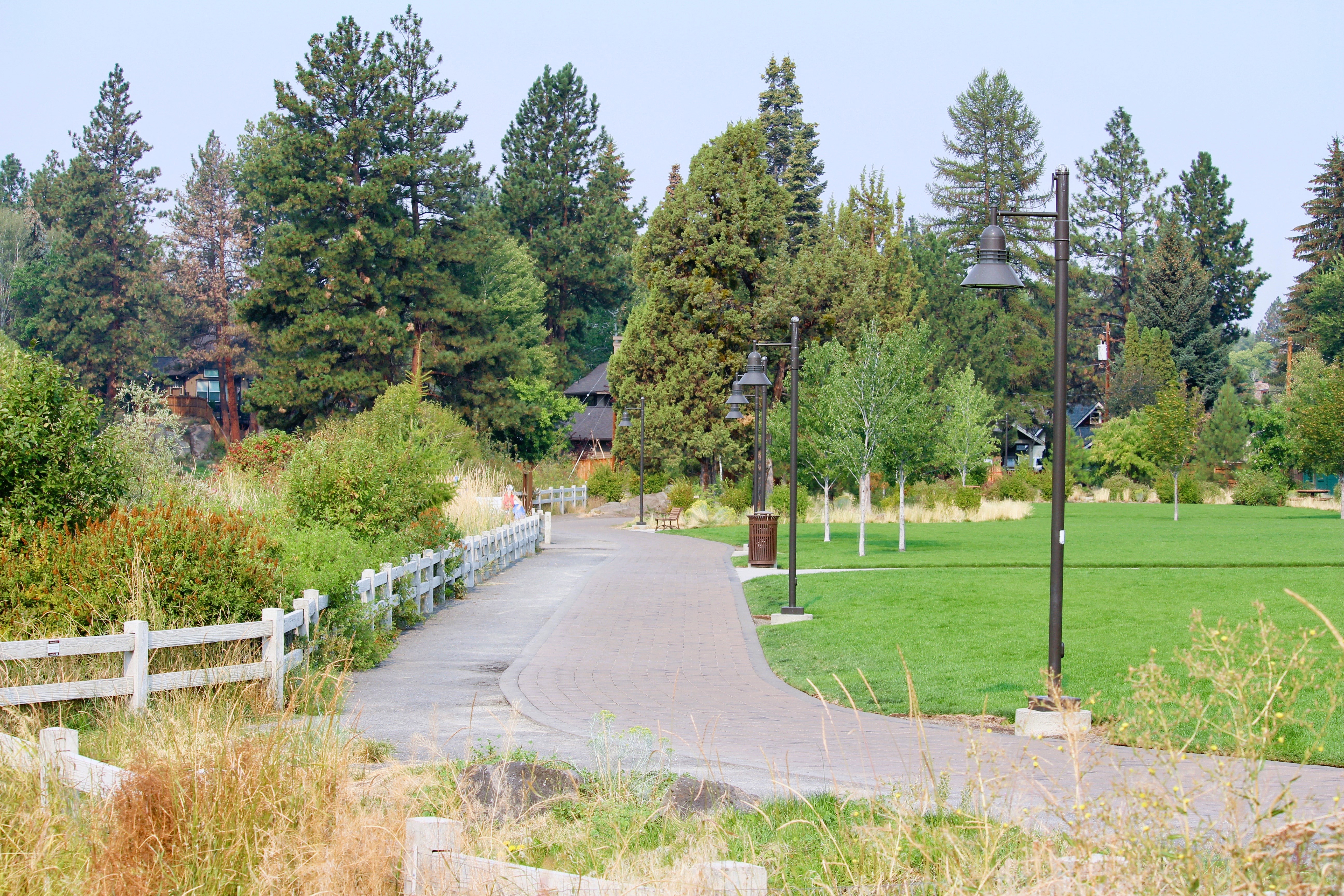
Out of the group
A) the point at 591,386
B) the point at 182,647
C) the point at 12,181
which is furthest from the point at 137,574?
the point at 12,181

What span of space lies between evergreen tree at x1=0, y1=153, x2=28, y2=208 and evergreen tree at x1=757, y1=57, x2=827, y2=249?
218ft

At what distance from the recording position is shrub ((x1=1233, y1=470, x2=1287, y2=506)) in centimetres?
5456

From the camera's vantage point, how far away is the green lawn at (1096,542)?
24438 millimetres

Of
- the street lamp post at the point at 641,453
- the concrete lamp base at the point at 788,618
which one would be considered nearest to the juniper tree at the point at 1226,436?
the street lamp post at the point at 641,453

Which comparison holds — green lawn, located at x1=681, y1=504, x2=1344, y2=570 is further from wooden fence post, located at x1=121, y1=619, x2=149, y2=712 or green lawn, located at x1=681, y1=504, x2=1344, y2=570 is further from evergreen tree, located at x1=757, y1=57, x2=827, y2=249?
evergreen tree, located at x1=757, y1=57, x2=827, y2=249

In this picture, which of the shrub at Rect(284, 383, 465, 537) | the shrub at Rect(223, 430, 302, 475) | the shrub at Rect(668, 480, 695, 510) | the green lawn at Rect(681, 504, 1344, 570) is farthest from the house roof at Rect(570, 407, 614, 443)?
the shrub at Rect(284, 383, 465, 537)

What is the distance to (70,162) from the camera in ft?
207

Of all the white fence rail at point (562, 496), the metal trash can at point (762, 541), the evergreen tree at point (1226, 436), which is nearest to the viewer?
the metal trash can at point (762, 541)

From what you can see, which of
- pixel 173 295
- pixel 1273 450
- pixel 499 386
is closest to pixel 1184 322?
pixel 1273 450

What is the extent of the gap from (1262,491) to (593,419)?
3755 centimetres

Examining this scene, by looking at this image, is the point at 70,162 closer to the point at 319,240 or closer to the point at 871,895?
the point at 319,240

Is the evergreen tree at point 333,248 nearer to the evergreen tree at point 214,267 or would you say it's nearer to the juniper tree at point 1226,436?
the evergreen tree at point 214,267

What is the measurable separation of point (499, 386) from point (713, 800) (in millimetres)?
49833

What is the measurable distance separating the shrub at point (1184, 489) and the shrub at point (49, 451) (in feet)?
182
